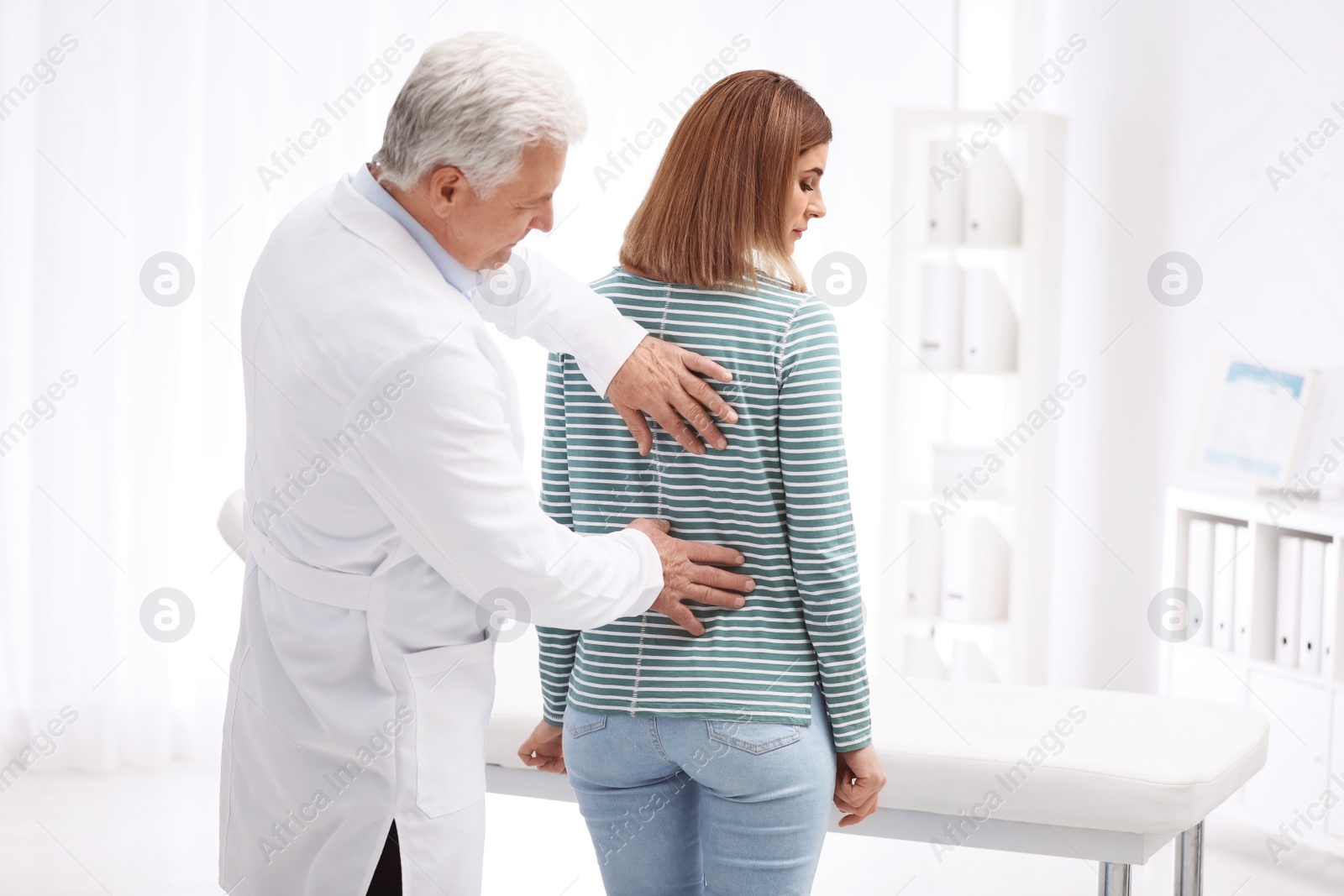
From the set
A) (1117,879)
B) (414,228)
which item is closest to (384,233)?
(414,228)

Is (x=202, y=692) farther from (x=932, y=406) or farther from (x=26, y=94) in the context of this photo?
(x=932, y=406)

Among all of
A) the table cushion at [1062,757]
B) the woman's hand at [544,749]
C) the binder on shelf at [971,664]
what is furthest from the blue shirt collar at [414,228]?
the binder on shelf at [971,664]

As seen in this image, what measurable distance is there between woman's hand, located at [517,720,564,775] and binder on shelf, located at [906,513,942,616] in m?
1.88

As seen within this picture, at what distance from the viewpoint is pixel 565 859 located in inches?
101

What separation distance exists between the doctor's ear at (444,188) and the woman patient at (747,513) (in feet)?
0.74

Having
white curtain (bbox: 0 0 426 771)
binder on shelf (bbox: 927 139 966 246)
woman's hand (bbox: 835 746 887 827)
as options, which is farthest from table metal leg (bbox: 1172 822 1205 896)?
white curtain (bbox: 0 0 426 771)

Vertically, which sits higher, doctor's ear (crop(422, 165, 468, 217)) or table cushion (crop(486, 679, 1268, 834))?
doctor's ear (crop(422, 165, 468, 217))

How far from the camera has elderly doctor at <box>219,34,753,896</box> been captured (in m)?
0.94

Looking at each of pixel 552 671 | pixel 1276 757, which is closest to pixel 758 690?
pixel 552 671

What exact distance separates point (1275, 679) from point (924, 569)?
89 cm

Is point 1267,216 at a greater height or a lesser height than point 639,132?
lesser

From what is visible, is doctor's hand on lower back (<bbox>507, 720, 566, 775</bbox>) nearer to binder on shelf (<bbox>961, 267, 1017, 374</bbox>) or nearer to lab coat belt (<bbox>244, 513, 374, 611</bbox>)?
lab coat belt (<bbox>244, 513, 374, 611</bbox>)

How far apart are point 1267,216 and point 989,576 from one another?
1186mm

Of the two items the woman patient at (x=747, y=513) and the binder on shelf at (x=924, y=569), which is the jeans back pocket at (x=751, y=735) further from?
the binder on shelf at (x=924, y=569)
